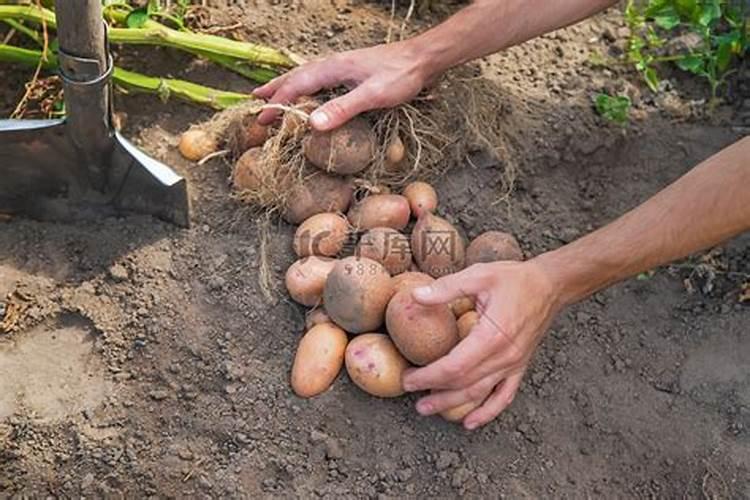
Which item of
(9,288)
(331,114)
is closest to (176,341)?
(9,288)

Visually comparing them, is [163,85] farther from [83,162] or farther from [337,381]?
[337,381]

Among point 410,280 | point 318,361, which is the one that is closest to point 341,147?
point 410,280

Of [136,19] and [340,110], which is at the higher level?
[340,110]

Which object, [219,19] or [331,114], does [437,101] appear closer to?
[331,114]

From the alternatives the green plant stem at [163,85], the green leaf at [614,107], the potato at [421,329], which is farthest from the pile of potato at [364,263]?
the green leaf at [614,107]

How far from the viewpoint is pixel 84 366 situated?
1.97 m

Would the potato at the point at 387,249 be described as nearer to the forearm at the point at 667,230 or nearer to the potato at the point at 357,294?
the potato at the point at 357,294

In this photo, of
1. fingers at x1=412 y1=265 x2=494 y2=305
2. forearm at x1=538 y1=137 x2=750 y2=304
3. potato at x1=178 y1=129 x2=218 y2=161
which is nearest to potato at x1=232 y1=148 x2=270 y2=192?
potato at x1=178 y1=129 x2=218 y2=161

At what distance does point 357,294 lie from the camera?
186 cm

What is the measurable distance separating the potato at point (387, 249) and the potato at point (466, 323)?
0.57 ft

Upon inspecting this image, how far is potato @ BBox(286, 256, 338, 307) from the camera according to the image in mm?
1953

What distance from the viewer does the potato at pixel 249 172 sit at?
2.07 metres

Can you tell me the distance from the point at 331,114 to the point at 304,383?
0.49m

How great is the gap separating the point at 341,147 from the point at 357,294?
0.32 m
